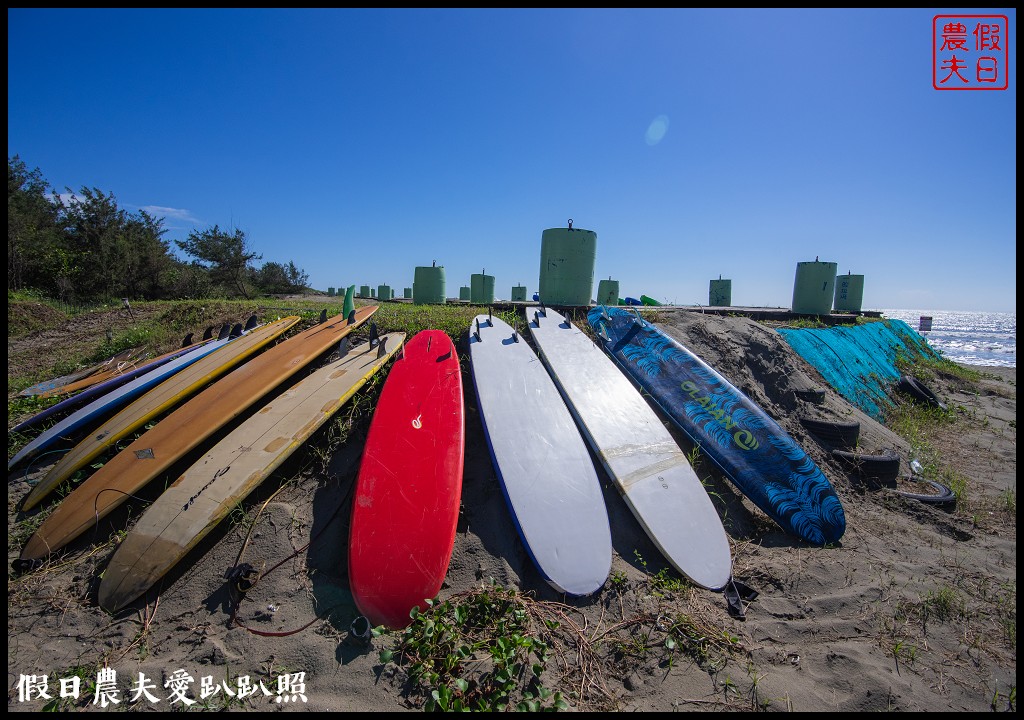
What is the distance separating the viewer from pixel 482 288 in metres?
10.6

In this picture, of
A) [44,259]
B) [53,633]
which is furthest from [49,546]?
[44,259]

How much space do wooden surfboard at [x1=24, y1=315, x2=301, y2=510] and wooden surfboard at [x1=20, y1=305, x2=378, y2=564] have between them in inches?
5.7

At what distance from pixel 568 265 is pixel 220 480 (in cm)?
480

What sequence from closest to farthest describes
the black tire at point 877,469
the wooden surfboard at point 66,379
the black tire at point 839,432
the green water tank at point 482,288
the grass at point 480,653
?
the grass at point 480,653, the black tire at point 877,469, the black tire at point 839,432, the wooden surfboard at point 66,379, the green water tank at point 482,288

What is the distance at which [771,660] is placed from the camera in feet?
6.23

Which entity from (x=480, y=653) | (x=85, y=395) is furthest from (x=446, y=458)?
(x=85, y=395)

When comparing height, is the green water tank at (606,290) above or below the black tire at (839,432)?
above

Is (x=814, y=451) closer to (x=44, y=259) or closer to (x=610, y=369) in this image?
(x=610, y=369)

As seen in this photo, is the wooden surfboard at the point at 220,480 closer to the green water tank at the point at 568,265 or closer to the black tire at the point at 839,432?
the green water tank at the point at 568,265

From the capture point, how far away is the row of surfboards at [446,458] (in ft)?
7.39

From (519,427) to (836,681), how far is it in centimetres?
200

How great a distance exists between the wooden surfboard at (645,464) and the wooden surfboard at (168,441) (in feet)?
7.79

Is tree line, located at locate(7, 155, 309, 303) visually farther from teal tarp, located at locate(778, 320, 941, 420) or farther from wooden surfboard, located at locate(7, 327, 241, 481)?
teal tarp, located at locate(778, 320, 941, 420)

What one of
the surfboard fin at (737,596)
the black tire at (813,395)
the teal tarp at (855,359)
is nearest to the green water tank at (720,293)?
the teal tarp at (855,359)
